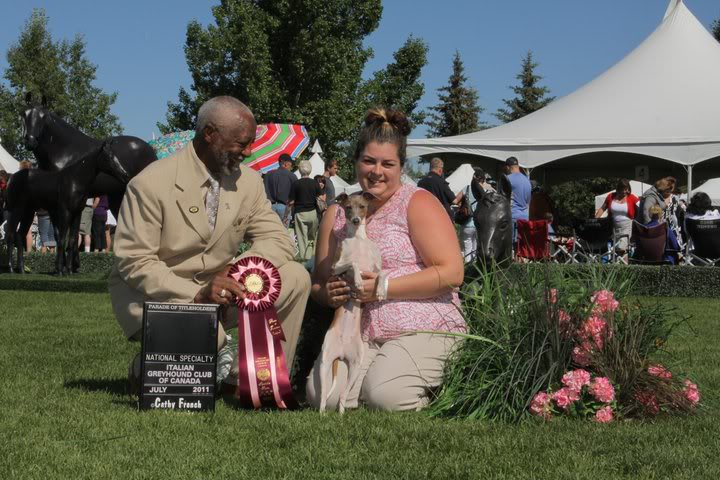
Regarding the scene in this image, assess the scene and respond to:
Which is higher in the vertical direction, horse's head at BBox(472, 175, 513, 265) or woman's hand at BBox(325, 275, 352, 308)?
horse's head at BBox(472, 175, 513, 265)

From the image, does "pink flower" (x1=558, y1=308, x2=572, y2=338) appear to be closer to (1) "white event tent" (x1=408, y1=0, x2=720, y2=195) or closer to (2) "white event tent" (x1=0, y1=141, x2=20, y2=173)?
(1) "white event tent" (x1=408, y1=0, x2=720, y2=195)

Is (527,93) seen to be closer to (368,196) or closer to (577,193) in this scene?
(577,193)

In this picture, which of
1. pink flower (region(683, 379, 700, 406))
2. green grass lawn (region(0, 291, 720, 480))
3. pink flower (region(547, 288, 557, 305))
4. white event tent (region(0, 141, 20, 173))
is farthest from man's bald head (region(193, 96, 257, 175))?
white event tent (region(0, 141, 20, 173))

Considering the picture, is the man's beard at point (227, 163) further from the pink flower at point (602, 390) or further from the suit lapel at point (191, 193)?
the pink flower at point (602, 390)

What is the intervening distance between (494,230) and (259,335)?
1991mm

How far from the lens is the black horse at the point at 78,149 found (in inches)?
521

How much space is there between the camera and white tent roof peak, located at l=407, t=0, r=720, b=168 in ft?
65.3

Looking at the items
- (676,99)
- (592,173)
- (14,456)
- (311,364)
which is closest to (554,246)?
(676,99)

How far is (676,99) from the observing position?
2125cm

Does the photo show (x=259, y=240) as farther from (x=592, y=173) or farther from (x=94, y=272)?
(x=592, y=173)

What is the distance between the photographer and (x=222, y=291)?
4898 mm

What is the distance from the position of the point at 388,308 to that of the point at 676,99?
17.9 meters

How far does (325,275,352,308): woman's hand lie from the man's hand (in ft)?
1.49

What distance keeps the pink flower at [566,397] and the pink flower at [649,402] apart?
1.10ft
